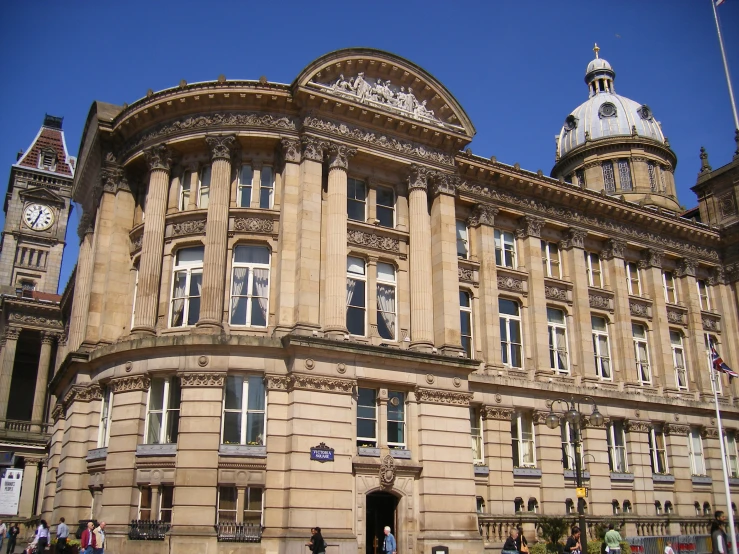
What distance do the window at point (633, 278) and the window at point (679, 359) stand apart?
3513 millimetres

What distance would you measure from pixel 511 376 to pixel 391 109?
13.9 meters

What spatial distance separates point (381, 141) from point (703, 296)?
1022 inches

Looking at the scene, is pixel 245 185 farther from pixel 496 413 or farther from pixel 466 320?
pixel 496 413

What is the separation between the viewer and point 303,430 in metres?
25.4

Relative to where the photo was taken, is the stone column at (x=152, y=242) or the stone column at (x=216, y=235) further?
the stone column at (x=152, y=242)

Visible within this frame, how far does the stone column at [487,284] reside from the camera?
33.7m

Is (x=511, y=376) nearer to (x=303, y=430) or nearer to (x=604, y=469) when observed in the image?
(x=604, y=469)

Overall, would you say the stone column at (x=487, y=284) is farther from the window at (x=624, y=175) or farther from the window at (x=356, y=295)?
the window at (x=624, y=175)

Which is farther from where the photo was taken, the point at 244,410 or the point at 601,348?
the point at 601,348

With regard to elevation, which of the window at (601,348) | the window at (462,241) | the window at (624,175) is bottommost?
the window at (601,348)

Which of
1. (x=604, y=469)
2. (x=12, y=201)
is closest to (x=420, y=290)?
(x=604, y=469)

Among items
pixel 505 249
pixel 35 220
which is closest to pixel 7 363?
pixel 35 220

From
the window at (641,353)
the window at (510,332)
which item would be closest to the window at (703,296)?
the window at (641,353)

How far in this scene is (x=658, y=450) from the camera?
3803cm
